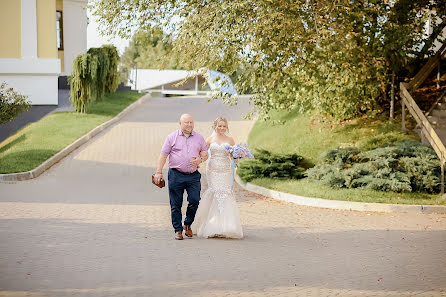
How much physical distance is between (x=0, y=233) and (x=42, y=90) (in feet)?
76.2

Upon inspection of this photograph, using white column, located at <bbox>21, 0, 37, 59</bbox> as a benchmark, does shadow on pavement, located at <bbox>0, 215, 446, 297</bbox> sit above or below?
below

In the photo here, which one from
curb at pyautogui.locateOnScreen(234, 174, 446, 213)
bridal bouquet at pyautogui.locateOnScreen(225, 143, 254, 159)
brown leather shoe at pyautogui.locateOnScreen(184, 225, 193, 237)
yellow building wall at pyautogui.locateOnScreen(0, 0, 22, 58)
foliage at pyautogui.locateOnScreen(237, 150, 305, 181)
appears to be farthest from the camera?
yellow building wall at pyautogui.locateOnScreen(0, 0, 22, 58)

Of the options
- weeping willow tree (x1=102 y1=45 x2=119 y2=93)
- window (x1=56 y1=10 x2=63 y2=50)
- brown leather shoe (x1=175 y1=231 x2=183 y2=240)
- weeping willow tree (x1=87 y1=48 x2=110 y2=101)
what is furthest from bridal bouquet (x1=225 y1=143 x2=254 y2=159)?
window (x1=56 y1=10 x2=63 y2=50)

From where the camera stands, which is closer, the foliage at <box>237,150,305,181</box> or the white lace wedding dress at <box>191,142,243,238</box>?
the white lace wedding dress at <box>191,142,243,238</box>

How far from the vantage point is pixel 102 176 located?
2031 cm

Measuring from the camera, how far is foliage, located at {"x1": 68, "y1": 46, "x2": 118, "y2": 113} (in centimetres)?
3173

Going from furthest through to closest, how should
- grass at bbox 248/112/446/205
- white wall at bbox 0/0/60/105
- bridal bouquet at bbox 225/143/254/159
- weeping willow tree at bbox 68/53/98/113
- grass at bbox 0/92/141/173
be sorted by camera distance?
white wall at bbox 0/0/60/105, weeping willow tree at bbox 68/53/98/113, grass at bbox 0/92/141/173, grass at bbox 248/112/446/205, bridal bouquet at bbox 225/143/254/159

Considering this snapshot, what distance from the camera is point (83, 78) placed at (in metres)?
31.8

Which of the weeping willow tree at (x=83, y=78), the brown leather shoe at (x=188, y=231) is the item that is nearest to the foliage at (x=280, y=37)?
the brown leather shoe at (x=188, y=231)

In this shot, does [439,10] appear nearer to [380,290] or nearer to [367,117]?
[367,117]

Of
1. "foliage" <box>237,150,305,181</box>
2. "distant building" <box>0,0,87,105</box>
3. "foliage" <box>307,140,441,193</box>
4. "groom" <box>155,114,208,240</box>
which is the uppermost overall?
"distant building" <box>0,0,87,105</box>

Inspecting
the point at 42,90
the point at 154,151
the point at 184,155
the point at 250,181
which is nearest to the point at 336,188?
the point at 250,181

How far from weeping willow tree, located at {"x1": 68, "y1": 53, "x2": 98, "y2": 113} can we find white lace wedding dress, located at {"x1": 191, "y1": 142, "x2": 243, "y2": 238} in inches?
844

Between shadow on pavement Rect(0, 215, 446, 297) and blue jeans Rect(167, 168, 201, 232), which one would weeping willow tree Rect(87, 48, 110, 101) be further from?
blue jeans Rect(167, 168, 201, 232)
